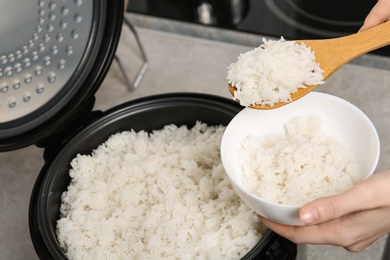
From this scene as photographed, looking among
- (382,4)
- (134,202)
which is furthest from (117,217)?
(382,4)

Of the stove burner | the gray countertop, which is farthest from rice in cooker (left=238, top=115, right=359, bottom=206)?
the stove burner

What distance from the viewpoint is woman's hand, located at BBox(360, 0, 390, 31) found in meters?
1.06

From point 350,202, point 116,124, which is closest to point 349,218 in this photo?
point 350,202

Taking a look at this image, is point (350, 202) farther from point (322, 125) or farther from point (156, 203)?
point (156, 203)

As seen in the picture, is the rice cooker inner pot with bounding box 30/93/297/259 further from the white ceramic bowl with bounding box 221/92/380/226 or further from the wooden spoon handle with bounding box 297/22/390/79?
the wooden spoon handle with bounding box 297/22/390/79

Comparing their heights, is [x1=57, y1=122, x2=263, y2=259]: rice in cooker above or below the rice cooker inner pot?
below

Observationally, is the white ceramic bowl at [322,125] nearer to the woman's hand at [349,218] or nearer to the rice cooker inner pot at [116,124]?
the woman's hand at [349,218]

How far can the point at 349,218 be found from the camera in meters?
0.87

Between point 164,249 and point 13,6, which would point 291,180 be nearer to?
point 164,249

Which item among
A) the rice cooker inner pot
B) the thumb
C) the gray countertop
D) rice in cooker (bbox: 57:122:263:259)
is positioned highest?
the thumb

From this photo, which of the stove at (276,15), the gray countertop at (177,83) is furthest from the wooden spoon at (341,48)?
the stove at (276,15)

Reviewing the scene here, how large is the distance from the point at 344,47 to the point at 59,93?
0.63 meters

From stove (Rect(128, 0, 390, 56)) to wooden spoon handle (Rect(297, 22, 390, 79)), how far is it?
695 mm

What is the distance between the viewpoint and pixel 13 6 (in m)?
1.09
